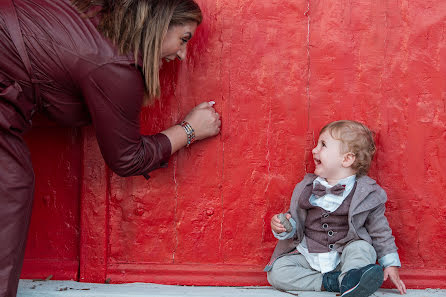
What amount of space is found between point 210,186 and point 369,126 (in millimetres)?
892

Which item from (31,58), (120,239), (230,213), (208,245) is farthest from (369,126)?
(31,58)

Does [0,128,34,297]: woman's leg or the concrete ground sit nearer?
[0,128,34,297]: woman's leg

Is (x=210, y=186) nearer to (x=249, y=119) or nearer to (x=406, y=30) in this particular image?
(x=249, y=119)

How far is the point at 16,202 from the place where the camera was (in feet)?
6.89

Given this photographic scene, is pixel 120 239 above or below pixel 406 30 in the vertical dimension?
below

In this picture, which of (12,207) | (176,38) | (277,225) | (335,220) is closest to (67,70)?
(176,38)

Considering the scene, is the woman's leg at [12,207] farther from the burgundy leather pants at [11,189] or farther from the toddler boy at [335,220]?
the toddler boy at [335,220]

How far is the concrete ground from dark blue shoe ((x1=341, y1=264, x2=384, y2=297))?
25 centimetres

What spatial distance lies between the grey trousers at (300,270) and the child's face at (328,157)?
1.16 ft

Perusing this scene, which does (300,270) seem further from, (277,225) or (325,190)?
(325,190)

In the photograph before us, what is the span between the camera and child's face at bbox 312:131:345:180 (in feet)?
8.24

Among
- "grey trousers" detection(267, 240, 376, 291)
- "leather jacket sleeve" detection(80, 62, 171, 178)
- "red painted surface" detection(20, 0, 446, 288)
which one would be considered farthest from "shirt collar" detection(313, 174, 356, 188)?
"leather jacket sleeve" detection(80, 62, 171, 178)

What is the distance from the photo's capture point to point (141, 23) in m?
2.10

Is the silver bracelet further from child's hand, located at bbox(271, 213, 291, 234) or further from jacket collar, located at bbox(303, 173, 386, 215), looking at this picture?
jacket collar, located at bbox(303, 173, 386, 215)
